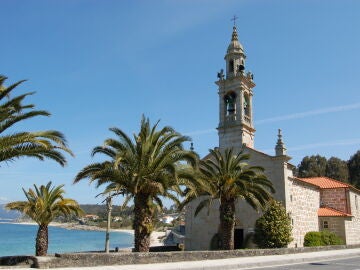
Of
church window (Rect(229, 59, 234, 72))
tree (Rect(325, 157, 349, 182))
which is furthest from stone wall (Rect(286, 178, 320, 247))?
tree (Rect(325, 157, 349, 182))

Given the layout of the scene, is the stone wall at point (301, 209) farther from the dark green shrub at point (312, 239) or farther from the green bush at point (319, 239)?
the green bush at point (319, 239)

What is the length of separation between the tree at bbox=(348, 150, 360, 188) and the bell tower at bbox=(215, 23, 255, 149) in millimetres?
47276

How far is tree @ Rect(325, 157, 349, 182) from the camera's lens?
7999 cm

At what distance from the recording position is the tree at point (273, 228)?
97.5ft

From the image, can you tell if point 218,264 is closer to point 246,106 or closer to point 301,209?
point 301,209

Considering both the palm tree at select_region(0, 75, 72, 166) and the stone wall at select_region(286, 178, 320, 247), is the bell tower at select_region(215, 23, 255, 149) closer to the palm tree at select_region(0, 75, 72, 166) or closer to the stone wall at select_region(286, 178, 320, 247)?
→ the stone wall at select_region(286, 178, 320, 247)

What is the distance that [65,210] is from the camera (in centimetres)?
2361

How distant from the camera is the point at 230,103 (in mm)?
37312

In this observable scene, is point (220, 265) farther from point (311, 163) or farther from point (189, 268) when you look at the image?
point (311, 163)

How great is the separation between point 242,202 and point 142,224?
16.1 metres

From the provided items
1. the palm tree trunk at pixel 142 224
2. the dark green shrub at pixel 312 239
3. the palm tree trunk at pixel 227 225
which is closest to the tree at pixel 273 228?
the dark green shrub at pixel 312 239

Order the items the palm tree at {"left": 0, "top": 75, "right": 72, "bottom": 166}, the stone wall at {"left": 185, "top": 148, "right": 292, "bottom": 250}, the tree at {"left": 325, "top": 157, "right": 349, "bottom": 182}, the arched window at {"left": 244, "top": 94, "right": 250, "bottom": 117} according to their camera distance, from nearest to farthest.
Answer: the palm tree at {"left": 0, "top": 75, "right": 72, "bottom": 166}
the stone wall at {"left": 185, "top": 148, "right": 292, "bottom": 250}
the arched window at {"left": 244, "top": 94, "right": 250, "bottom": 117}
the tree at {"left": 325, "top": 157, "right": 349, "bottom": 182}

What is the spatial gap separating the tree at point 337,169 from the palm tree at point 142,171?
68.4 metres

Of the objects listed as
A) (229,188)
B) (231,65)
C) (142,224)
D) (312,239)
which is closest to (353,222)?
(312,239)
